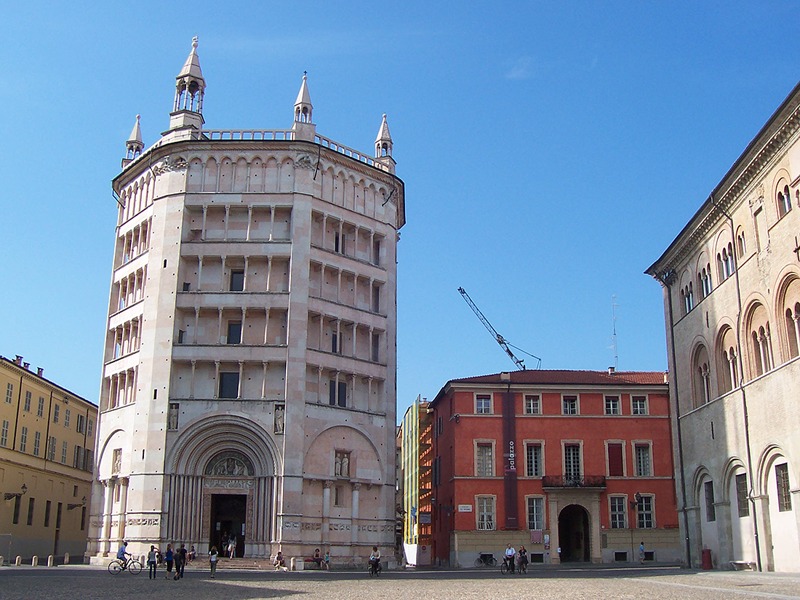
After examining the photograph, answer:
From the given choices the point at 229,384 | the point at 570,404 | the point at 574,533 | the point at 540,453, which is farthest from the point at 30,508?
the point at 570,404

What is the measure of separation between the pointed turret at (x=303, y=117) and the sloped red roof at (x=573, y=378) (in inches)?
829

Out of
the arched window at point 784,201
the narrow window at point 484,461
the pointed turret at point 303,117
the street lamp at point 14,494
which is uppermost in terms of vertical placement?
the pointed turret at point 303,117

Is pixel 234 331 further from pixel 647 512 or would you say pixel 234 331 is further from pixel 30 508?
pixel 647 512

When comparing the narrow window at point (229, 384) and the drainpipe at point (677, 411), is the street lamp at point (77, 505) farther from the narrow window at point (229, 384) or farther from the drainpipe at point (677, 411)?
the drainpipe at point (677, 411)

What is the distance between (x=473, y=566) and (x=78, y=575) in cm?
2927

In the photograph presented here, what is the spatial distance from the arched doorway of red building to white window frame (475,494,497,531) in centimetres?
596

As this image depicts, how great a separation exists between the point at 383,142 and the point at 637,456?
2966cm

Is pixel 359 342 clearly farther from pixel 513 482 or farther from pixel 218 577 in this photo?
pixel 218 577

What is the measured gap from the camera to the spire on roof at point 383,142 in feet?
204

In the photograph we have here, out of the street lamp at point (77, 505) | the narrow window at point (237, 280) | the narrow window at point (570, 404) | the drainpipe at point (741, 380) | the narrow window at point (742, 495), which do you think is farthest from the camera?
the street lamp at point (77, 505)

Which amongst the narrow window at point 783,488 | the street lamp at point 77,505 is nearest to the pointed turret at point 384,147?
the narrow window at point 783,488

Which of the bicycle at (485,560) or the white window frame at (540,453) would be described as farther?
the white window frame at (540,453)

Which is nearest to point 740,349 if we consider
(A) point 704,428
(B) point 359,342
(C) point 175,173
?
(A) point 704,428

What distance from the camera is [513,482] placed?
61969 millimetres
